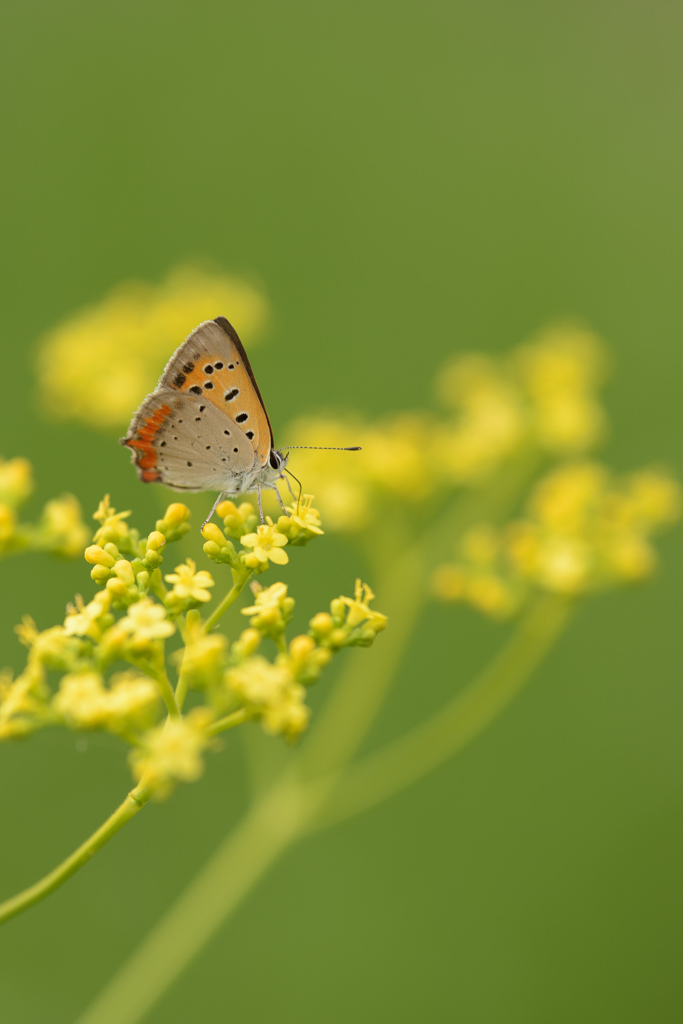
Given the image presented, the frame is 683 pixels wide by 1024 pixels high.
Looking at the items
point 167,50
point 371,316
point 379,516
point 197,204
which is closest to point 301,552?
point 379,516

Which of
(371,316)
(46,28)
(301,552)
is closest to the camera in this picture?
(301,552)

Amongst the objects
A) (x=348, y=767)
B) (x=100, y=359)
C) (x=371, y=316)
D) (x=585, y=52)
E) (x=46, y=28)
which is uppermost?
(x=585, y=52)

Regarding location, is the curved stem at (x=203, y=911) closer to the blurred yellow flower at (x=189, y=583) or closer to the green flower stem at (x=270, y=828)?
the green flower stem at (x=270, y=828)

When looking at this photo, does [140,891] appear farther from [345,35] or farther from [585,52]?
[585,52]

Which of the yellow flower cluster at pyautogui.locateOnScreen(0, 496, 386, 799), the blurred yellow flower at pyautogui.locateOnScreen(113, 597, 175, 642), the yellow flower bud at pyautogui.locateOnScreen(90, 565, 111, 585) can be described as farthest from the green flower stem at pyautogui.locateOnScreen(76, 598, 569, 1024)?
the blurred yellow flower at pyautogui.locateOnScreen(113, 597, 175, 642)

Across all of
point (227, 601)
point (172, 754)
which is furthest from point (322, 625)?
point (172, 754)

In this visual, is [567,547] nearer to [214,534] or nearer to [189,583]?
[214,534]
